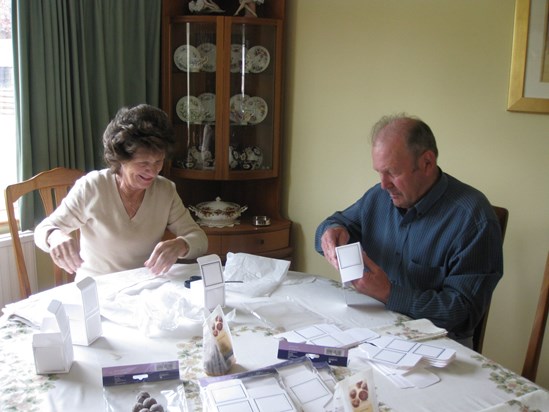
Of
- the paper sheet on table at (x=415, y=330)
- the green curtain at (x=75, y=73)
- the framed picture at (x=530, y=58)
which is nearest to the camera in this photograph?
the paper sheet on table at (x=415, y=330)

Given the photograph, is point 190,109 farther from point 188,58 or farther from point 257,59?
point 257,59

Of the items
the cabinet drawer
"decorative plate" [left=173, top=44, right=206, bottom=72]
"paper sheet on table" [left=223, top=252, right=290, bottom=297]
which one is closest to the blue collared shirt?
"paper sheet on table" [left=223, top=252, right=290, bottom=297]

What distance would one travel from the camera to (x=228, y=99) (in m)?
3.09

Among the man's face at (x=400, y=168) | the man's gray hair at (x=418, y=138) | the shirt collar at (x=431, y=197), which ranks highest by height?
the man's gray hair at (x=418, y=138)

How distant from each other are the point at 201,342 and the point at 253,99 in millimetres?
2041

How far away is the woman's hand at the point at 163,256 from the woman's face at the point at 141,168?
270 mm

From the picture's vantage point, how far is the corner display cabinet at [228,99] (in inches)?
120

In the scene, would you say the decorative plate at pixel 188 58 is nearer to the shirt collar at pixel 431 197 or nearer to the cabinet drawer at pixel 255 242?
the cabinet drawer at pixel 255 242

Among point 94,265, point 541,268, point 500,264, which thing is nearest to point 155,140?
point 94,265

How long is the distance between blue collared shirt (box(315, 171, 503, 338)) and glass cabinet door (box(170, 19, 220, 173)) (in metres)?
1.40

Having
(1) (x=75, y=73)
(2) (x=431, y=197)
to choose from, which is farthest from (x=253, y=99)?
(2) (x=431, y=197)

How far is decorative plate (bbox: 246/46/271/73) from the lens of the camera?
314 centimetres

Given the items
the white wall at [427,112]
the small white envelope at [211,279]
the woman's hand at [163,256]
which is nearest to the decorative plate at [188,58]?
the white wall at [427,112]

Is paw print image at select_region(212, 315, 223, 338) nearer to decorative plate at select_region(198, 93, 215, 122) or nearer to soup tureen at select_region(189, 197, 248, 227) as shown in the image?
soup tureen at select_region(189, 197, 248, 227)
